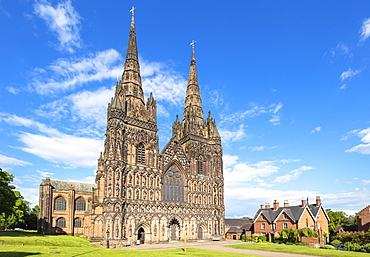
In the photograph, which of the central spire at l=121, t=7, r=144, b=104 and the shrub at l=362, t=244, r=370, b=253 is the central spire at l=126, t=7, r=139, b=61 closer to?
the central spire at l=121, t=7, r=144, b=104

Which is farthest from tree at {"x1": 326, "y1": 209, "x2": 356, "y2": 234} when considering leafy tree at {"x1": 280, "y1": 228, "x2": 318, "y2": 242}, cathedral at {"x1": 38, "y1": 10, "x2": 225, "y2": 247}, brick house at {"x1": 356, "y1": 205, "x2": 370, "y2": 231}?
cathedral at {"x1": 38, "y1": 10, "x2": 225, "y2": 247}

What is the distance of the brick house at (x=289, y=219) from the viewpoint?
182ft

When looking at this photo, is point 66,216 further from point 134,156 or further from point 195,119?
point 195,119

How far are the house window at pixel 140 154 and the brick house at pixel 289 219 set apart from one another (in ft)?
93.1

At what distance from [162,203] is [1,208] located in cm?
2566

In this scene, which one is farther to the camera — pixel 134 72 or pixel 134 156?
pixel 134 72

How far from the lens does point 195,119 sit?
62.8m

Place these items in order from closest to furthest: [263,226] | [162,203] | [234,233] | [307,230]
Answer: [307,230]
[162,203]
[263,226]
[234,233]

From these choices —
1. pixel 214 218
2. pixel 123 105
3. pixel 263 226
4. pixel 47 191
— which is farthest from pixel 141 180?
pixel 263 226

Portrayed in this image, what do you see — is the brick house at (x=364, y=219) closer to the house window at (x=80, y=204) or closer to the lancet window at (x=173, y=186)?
the lancet window at (x=173, y=186)

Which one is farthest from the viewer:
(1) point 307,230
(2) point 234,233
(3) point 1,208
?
(2) point 234,233

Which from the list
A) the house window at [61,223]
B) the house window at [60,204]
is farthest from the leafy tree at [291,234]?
the house window at [60,204]

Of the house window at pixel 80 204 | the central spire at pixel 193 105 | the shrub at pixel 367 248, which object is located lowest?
the shrub at pixel 367 248

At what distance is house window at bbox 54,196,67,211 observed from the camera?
61.1 m
